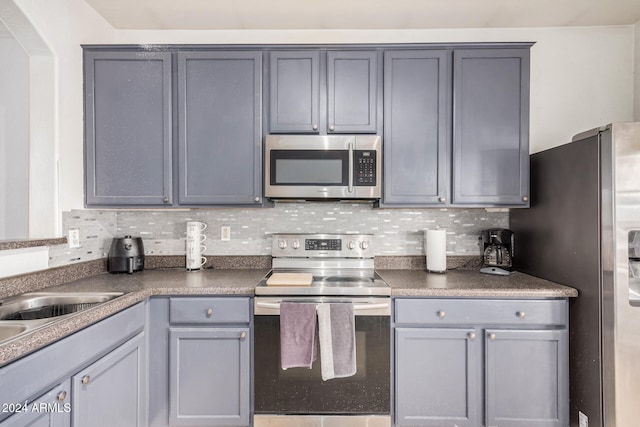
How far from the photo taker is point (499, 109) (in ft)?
6.83

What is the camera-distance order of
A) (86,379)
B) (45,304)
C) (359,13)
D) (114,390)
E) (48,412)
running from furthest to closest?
(359,13), (45,304), (114,390), (86,379), (48,412)

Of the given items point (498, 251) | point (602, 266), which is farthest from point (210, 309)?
point (602, 266)

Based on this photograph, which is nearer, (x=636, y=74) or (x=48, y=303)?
(x=48, y=303)

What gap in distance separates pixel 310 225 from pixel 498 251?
1.28 m

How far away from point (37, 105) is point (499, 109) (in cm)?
265

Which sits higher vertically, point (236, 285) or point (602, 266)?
point (602, 266)

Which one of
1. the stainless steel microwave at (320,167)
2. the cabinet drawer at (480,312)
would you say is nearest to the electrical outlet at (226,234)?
the stainless steel microwave at (320,167)

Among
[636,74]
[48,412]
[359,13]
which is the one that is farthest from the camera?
[636,74]

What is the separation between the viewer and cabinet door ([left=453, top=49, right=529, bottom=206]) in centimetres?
207

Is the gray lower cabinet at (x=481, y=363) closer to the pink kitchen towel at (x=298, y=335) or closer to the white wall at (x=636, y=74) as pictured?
the pink kitchen towel at (x=298, y=335)

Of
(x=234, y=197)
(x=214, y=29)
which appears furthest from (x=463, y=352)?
(x=214, y=29)

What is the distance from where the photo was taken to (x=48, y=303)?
162 centimetres

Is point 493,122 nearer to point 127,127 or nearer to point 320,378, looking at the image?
point 320,378

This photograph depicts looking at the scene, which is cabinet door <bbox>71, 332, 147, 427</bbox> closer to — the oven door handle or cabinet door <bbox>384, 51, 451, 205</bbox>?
the oven door handle
